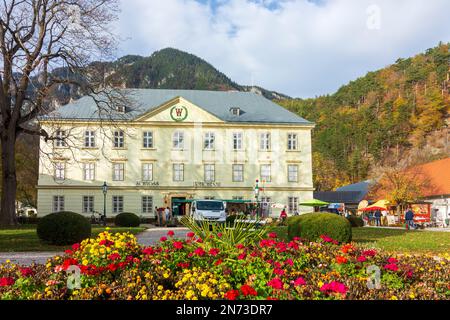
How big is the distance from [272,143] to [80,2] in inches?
1069

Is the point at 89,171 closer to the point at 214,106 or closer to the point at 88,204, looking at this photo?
the point at 88,204

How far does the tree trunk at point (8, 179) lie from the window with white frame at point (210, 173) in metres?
23.3

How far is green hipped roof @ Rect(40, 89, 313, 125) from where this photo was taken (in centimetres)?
4856

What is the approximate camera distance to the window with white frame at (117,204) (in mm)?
47531

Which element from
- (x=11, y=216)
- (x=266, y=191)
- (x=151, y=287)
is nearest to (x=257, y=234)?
(x=151, y=287)

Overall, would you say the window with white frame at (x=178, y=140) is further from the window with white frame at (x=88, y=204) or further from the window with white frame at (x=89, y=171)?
the window with white frame at (x=88, y=204)

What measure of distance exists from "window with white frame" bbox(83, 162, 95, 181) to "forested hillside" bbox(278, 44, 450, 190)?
5685 centimetres

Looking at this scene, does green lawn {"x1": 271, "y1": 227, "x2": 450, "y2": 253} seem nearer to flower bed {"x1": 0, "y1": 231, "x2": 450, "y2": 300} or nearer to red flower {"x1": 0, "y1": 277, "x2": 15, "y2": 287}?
flower bed {"x1": 0, "y1": 231, "x2": 450, "y2": 300}

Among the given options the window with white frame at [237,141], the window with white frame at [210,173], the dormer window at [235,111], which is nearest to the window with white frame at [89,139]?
the window with white frame at [210,173]

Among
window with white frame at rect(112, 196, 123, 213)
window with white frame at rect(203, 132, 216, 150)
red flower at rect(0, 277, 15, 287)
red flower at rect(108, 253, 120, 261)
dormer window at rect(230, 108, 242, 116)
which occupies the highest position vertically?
dormer window at rect(230, 108, 242, 116)

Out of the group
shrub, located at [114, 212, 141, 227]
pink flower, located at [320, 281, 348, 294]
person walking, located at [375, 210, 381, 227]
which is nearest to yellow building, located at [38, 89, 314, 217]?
person walking, located at [375, 210, 381, 227]

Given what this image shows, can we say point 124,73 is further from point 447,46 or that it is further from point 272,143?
point 447,46

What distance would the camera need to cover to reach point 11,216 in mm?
28000

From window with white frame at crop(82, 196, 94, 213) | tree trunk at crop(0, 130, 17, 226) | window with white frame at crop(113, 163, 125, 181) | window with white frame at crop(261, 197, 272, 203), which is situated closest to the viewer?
tree trunk at crop(0, 130, 17, 226)
